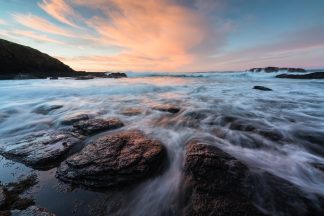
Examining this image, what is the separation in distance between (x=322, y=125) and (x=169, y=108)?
472 cm

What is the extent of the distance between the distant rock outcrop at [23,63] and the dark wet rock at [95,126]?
21030mm

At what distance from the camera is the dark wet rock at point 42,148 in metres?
3.23

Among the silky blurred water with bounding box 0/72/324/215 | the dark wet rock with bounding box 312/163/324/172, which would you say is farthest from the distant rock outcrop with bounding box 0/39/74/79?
the dark wet rock with bounding box 312/163/324/172

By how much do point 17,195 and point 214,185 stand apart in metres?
2.58

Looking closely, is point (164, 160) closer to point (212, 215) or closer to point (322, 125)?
point (212, 215)

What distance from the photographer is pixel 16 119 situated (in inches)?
236

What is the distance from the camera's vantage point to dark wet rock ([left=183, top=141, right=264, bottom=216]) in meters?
2.19

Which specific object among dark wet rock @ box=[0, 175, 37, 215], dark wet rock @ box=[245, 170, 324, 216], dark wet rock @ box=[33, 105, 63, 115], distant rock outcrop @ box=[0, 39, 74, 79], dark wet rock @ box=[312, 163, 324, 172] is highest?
distant rock outcrop @ box=[0, 39, 74, 79]

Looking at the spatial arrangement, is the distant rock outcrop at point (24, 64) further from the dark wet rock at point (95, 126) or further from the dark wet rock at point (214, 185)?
the dark wet rock at point (214, 185)

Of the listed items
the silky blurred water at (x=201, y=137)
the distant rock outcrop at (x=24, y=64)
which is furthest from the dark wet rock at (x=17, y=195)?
the distant rock outcrop at (x=24, y=64)

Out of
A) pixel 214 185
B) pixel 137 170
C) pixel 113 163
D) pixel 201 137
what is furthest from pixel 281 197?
pixel 113 163

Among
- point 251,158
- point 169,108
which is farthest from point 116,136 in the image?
point 169,108

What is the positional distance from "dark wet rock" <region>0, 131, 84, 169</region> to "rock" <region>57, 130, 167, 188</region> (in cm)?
39

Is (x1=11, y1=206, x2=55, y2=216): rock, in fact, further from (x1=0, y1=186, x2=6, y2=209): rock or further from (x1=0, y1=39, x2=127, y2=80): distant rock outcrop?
(x1=0, y1=39, x2=127, y2=80): distant rock outcrop
